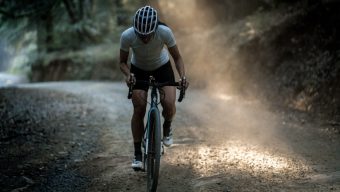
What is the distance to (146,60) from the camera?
6059 mm

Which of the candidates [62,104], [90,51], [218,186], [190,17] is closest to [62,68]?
[90,51]

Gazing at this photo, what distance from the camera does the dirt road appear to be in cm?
601

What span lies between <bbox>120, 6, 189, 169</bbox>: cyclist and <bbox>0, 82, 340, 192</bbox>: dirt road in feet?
2.67

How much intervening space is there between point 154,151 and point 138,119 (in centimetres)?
75

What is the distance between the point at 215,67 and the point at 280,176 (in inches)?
401

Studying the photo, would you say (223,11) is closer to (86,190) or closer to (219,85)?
(219,85)

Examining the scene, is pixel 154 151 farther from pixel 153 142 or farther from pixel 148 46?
pixel 148 46

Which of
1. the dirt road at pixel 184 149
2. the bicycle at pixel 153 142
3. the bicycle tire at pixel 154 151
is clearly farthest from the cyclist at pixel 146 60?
the dirt road at pixel 184 149

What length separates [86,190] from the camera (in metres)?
5.98

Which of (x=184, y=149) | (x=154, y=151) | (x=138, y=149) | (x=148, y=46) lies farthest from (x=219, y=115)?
(x=154, y=151)

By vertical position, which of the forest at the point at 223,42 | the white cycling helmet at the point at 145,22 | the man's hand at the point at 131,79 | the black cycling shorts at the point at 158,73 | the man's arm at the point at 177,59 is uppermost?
the forest at the point at 223,42

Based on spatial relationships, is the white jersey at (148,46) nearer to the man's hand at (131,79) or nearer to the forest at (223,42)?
the man's hand at (131,79)

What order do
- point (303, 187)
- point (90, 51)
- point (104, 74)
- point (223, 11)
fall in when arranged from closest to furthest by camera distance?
point (303, 187), point (223, 11), point (104, 74), point (90, 51)

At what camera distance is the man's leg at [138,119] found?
6.01m
